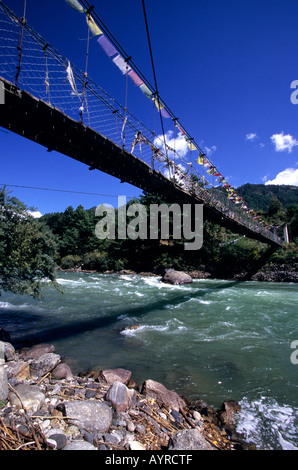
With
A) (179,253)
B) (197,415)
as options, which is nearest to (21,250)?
(197,415)

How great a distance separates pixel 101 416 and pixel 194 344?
13.5ft

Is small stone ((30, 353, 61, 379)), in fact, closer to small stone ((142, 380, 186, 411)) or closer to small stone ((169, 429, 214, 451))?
small stone ((142, 380, 186, 411))

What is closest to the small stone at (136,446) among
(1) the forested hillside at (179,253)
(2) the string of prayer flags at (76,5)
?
(2) the string of prayer flags at (76,5)

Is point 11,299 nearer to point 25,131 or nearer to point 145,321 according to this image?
point 145,321

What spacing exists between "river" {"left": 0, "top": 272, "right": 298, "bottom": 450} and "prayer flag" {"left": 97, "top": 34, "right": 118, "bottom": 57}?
750 cm

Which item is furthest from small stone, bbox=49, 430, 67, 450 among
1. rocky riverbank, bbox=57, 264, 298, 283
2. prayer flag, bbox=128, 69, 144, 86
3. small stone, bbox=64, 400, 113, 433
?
rocky riverbank, bbox=57, 264, 298, 283

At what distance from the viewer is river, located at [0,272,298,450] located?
4.02m

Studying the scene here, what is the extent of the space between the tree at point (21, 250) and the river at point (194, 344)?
0.77 metres

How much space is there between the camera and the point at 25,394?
10.4 feet

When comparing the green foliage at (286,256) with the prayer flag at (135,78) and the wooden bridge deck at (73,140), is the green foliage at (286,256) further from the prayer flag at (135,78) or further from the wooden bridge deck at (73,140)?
the prayer flag at (135,78)

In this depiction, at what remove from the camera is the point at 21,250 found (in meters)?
6.42

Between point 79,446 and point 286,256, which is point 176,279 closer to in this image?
point 286,256
